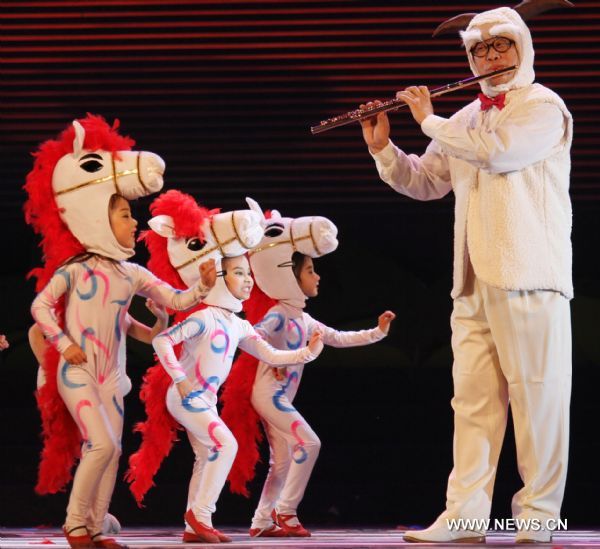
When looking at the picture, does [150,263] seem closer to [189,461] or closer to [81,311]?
[81,311]

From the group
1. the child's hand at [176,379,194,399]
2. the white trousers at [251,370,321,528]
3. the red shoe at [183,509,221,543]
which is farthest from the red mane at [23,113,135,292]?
the white trousers at [251,370,321,528]

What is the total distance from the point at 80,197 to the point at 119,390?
545 mm

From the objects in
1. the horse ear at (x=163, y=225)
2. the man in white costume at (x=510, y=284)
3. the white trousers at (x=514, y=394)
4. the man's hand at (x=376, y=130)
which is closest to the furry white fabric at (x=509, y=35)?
the man in white costume at (x=510, y=284)

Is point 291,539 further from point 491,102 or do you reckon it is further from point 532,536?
point 491,102

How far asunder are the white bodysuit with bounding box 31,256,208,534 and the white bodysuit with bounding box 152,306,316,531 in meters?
0.24

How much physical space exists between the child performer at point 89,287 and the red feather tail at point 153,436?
1.16 ft

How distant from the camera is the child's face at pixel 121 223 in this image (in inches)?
135

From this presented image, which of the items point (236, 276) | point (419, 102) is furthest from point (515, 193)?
point (236, 276)

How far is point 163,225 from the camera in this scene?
12.6 feet

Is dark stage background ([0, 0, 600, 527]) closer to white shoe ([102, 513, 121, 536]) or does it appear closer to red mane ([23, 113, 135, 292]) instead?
white shoe ([102, 513, 121, 536])

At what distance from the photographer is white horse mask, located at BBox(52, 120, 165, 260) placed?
Result: 3.41 meters

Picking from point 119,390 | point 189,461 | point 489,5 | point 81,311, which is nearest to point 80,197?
Result: point 81,311

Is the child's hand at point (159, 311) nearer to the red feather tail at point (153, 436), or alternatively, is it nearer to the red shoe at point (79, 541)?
the red feather tail at point (153, 436)

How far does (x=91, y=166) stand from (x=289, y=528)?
1.32m
